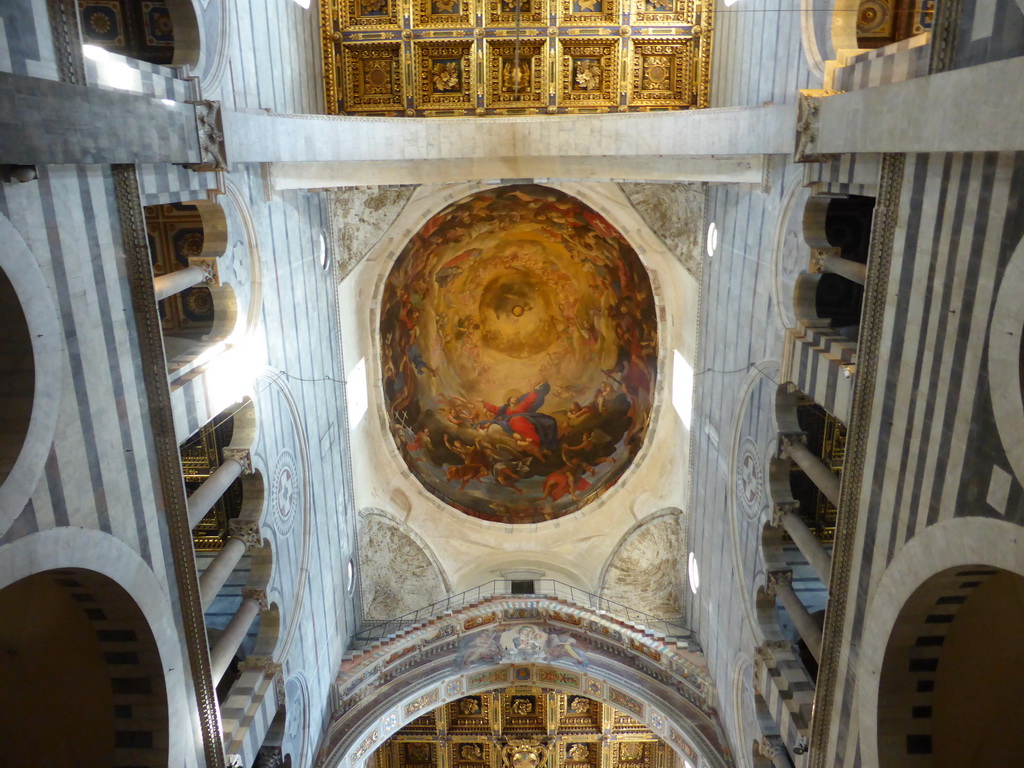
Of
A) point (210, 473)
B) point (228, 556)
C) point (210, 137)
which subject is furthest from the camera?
point (210, 473)

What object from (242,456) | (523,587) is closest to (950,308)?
(242,456)

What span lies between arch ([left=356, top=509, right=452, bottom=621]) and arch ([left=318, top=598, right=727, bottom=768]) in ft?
9.34

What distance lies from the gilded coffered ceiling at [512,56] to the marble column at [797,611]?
1067 cm

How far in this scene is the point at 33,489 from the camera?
6.90 metres

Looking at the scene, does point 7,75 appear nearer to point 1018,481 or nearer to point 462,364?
point 1018,481

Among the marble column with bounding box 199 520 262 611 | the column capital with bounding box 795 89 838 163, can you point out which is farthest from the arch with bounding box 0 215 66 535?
the column capital with bounding box 795 89 838 163

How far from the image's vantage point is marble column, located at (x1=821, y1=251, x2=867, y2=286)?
1016cm

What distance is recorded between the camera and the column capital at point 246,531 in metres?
12.3

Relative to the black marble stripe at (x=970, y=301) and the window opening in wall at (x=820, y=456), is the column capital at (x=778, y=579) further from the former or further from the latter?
the black marble stripe at (x=970, y=301)

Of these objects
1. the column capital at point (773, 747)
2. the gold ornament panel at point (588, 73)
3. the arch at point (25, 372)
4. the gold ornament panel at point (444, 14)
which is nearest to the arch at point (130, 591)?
the arch at point (25, 372)

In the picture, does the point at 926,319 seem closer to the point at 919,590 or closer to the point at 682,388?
the point at 919,590

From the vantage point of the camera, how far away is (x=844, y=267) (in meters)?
10.6

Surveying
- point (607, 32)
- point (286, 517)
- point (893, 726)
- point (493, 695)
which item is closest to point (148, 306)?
point (286, 517)

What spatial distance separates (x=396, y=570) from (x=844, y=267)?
45.6ft
